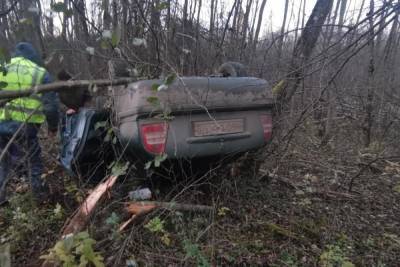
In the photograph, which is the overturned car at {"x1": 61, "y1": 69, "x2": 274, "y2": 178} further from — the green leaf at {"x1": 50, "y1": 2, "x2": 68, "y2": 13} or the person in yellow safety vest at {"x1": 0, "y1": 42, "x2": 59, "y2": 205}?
the green leaf at {"x1": 50, "y1": 2, "x2": 68, "y2": 13}

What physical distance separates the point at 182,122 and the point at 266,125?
95cm

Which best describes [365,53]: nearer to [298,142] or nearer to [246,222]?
[298,142]

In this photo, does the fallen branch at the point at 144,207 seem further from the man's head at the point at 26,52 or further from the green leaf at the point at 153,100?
the man's head at the point at 26,52

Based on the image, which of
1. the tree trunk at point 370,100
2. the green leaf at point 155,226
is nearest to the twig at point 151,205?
the green leaf at point 155,226

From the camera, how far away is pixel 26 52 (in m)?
4.15

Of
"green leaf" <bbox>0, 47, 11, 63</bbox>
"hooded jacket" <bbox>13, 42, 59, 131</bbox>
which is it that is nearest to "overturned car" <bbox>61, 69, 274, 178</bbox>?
"hooded jacket" <bbox>13, 42, 59, 131</bbox>

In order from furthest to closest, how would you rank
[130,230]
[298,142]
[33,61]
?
[298,142] < [33,61] < [130,230]

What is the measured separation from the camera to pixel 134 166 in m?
3.61

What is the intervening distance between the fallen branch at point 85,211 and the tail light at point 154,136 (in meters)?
0.72

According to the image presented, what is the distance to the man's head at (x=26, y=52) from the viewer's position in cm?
409

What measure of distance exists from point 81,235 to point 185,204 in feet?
3.86

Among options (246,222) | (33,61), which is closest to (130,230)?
(246,222)

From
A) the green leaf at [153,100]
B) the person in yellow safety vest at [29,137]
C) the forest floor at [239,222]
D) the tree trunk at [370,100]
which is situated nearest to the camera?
the green leaf at [153,100]

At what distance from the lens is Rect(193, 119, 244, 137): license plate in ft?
10.9
